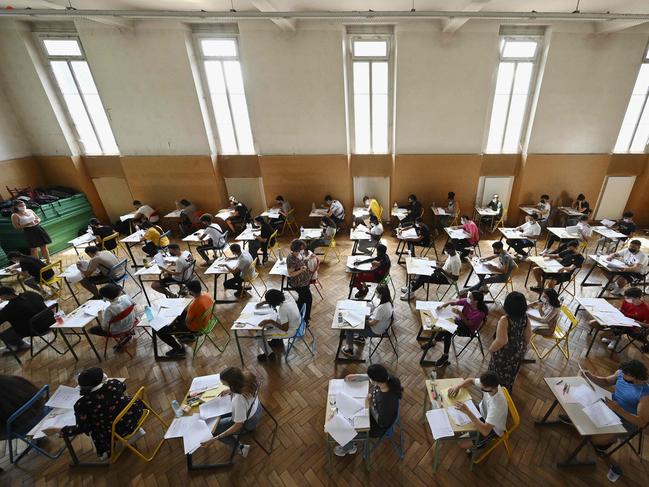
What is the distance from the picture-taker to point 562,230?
6875 millimetres

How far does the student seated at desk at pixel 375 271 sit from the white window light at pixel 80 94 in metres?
9.06

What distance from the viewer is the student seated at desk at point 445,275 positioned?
17.0 feet

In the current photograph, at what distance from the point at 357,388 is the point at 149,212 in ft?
28.6

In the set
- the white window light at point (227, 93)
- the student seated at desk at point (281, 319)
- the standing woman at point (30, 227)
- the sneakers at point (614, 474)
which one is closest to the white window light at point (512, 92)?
the white window light at point (227, 93)

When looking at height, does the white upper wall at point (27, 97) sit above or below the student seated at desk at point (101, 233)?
above

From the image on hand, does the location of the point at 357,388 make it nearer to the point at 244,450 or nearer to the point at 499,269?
the point at 244,450

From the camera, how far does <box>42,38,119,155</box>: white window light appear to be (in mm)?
8438

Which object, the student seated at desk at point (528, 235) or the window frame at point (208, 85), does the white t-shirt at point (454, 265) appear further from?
the window frame at point (208, 85)

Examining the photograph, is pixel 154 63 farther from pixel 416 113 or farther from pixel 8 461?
pixel 8 461

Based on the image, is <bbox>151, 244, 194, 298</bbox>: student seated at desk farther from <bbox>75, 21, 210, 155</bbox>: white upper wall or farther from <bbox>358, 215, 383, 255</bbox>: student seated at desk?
<bbox>75, 21, 210, 155</bbox>: white upper wall

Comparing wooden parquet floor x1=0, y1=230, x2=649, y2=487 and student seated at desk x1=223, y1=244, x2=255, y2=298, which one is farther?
student seated at desk x1=223, y1=244, x2=255, y2=298

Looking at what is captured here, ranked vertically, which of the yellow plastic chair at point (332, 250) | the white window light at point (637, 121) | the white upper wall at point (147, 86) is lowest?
the yellow plastic chair at point (332, 250)

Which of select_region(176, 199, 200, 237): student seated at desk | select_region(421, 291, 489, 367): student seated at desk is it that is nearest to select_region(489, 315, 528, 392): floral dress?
select_region(421, 291, 489, 367): student seated at desk

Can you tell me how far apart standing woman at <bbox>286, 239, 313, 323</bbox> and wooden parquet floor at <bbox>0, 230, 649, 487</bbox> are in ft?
1.96
